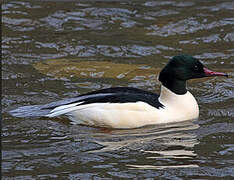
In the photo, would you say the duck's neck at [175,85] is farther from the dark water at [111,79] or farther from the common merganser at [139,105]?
the dark water at [111,79]

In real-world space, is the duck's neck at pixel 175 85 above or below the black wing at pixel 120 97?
above

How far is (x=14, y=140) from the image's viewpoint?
829cm

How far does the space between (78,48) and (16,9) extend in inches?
111

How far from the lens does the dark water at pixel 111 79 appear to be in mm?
7465

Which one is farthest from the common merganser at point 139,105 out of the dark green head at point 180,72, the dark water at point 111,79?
the dark water at point 111,79

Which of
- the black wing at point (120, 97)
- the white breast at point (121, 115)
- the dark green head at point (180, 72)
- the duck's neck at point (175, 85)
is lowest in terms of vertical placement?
the white breast at point (121, 115)

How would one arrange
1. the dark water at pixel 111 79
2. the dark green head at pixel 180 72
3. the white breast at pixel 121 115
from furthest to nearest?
the dark green head at pixel 180 72 < the white breast at pixel 121 115 < the dark water at pixel 111 79

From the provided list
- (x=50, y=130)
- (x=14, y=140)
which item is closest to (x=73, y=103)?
(x=50, y=130)

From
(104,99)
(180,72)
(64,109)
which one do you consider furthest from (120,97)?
(180,72)

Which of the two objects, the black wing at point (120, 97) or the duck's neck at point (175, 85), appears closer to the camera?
the black wing at point (120, 97)

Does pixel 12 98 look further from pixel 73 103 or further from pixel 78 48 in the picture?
pixel 78 48

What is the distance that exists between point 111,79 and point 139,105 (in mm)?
2428

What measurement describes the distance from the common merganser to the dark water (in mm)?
160

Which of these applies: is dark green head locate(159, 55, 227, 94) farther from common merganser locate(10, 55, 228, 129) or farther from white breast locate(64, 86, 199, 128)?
white breast locate(64, 86, 199, 128)
